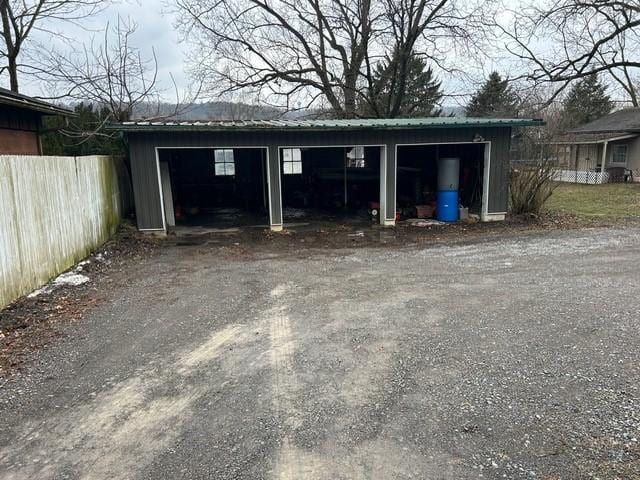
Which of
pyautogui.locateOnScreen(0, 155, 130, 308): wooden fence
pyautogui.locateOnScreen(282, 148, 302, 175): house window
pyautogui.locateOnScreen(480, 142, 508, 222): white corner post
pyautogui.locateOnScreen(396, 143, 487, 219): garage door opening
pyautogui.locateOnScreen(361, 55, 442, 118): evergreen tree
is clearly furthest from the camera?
pyautogui.locateOnScreen(361, 55, 442, 118): evergreen tree

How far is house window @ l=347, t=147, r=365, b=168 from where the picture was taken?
658 inches

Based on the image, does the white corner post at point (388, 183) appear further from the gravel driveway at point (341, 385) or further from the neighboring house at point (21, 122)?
the neighboring house at point (21, 122)

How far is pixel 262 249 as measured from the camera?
30.0ft

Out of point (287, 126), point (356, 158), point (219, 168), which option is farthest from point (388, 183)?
point (219, 168)

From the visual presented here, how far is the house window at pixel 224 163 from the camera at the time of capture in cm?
1623

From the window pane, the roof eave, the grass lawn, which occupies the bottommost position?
the grass lawn

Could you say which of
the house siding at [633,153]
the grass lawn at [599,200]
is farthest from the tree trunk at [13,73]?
the house siding at [633,153]

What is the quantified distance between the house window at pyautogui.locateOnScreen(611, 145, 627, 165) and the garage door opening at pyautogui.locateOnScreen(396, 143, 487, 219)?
49.8ft

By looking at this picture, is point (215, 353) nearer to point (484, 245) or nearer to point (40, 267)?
point (40, 267)

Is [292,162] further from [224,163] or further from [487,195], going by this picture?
[487,195]

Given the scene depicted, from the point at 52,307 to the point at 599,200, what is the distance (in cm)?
1754

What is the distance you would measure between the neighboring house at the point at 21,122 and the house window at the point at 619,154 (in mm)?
25811

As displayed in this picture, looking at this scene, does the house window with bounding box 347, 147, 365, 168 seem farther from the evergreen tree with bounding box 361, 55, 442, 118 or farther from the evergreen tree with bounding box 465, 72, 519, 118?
the evergreen tree with bounding box 465, 72, 519, 118

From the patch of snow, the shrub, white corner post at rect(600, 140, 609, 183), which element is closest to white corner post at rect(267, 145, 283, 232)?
the patch of snow
